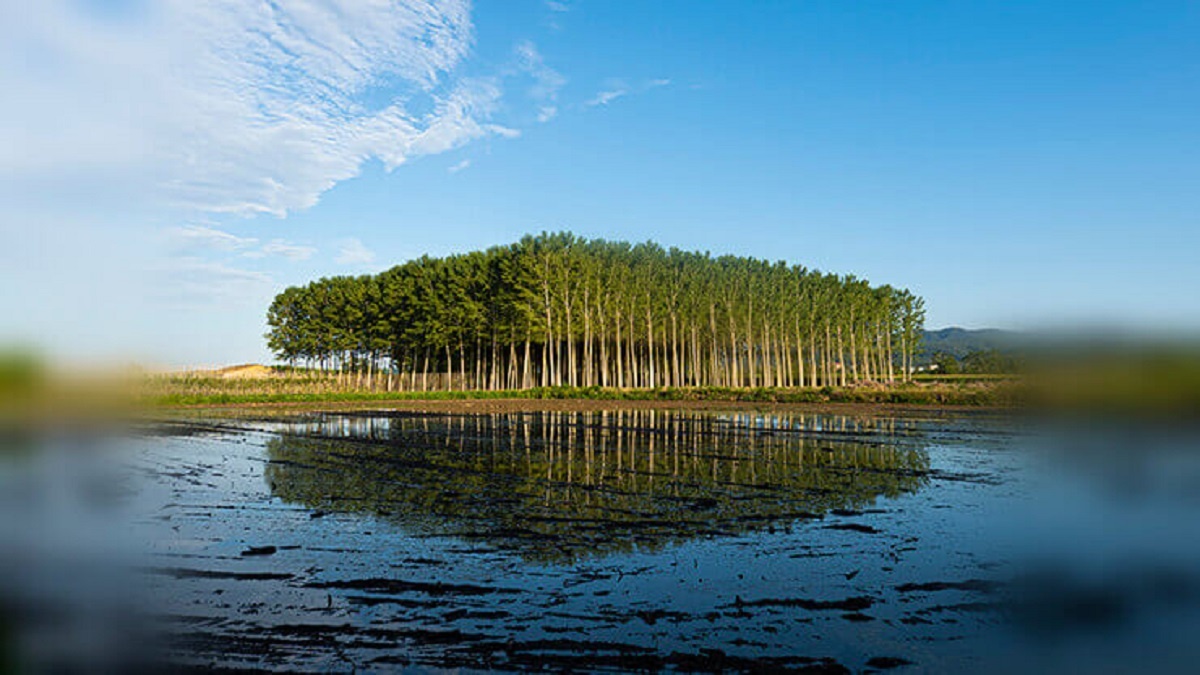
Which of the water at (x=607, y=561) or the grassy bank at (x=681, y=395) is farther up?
the grassy bank at (x=681, y=395)

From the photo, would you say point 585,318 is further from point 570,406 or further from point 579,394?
point 570,406

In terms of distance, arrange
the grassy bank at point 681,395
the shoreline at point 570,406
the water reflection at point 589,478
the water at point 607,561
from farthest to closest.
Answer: the grassy bank at point 681,395 → the shoreline at point 570,406 → the water reflection at point 589,478 → the water at point 607,561

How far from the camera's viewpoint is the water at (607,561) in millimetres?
6617

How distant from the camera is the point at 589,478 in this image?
55.5 feet

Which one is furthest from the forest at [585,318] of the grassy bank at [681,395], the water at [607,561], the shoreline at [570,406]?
the water at [607,561]

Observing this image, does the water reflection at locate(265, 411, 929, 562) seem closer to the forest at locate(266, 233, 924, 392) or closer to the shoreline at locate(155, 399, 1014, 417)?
the shoreline at locate(155, 399, 1014, 417)

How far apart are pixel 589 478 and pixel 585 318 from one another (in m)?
51.8

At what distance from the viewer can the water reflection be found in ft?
38.6

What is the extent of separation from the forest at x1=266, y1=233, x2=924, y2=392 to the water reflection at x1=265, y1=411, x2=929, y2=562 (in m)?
38.8

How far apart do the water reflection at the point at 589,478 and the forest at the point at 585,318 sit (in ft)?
127

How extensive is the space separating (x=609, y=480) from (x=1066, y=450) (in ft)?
56.3

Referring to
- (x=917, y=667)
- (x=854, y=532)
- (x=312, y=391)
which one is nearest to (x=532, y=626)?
(x=917, y=667)

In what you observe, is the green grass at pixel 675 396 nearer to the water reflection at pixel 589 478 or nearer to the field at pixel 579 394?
the field at pixel 579 394

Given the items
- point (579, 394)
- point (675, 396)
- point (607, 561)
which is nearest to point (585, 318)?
point (579, 394)
